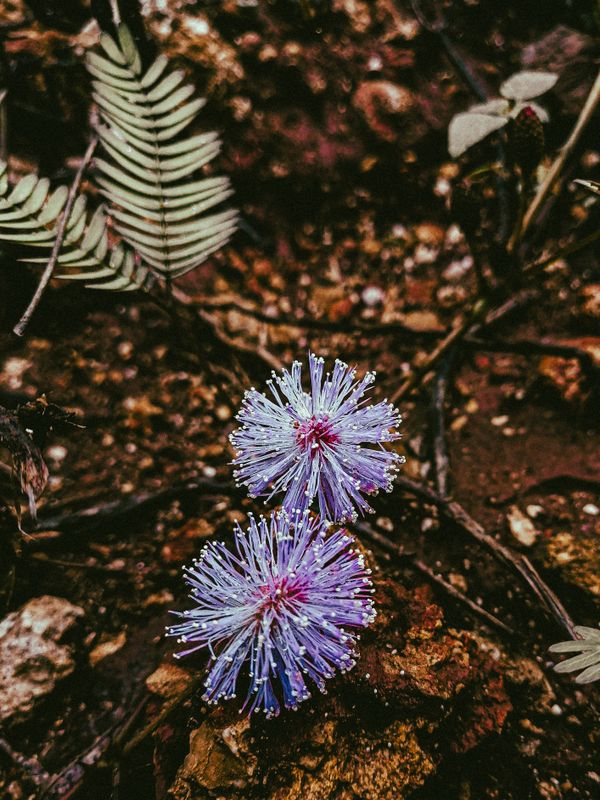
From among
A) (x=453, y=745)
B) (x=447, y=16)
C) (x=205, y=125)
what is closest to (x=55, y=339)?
(x=205, y=125)

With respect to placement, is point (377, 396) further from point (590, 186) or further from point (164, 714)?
point (164, 714)

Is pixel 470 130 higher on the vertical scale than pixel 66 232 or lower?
lower

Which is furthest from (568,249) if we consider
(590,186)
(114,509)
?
(114,509)

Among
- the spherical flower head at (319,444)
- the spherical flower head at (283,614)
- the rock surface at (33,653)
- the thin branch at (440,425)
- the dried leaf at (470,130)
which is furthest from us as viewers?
the thin branch at (440,425)

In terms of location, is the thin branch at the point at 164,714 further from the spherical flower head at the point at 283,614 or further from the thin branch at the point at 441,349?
the thin branch at the point at 441,349

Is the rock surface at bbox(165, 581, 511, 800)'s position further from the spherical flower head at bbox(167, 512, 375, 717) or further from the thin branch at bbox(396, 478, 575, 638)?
the thin branch at bbox(396, 478, 575, 638)

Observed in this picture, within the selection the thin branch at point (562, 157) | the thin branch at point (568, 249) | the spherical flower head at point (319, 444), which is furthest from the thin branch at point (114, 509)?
the thin branch at point (562, 157)
